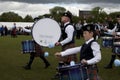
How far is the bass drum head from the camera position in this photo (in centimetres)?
973

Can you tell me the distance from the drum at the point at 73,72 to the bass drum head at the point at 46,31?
327cm

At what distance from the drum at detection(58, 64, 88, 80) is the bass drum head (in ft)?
10.7

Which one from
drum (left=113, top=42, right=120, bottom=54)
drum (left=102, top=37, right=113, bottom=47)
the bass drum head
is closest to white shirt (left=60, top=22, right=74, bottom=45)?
the bass drum head

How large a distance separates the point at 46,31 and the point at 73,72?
3.67m

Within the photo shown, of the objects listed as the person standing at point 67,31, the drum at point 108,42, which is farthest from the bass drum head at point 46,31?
the drum at point 108,42

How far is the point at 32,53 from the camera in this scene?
503 inches

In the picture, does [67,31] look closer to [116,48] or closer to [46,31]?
[46,31]

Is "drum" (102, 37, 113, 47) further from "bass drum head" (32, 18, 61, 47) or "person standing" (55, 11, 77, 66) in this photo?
"bass drum head" (32, 18, 61, 47)

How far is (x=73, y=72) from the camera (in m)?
6.35

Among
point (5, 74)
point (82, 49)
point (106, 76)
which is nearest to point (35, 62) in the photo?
point (5, 74)

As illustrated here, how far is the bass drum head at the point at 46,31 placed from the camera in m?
9.73

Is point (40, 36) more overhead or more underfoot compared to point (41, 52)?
more overhead

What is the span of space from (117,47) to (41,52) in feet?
8.21

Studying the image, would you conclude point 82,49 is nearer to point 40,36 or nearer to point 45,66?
point 40,36
